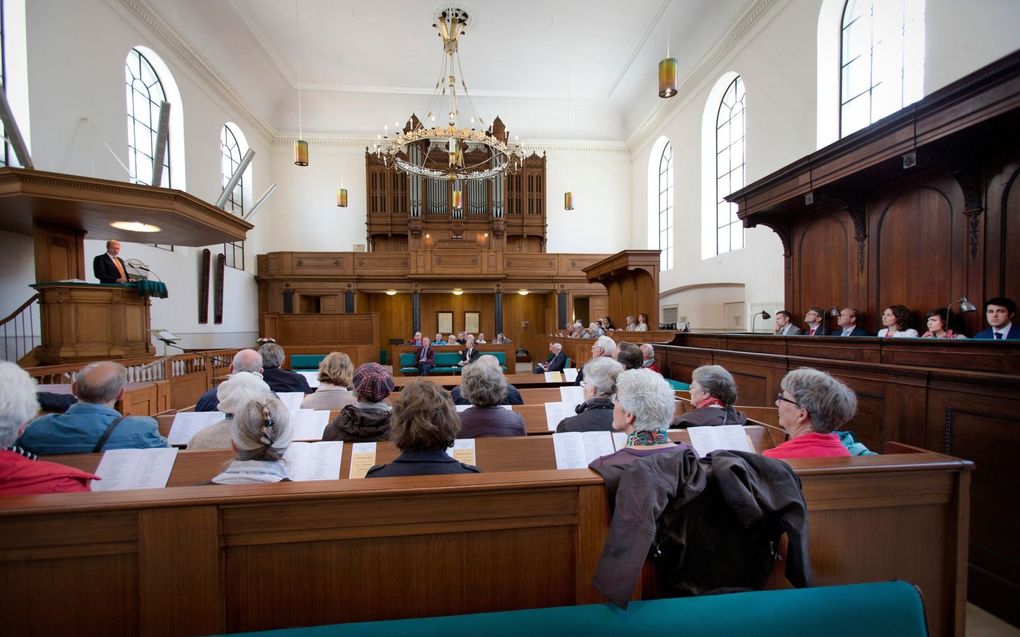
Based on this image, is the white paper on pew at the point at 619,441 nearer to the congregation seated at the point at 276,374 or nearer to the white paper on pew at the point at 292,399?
the white paper on pew at the point at 292,399

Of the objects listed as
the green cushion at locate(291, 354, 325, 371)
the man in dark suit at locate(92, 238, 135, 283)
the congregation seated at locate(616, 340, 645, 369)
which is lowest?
the green cushion at locate(291, 354, 325, 371)

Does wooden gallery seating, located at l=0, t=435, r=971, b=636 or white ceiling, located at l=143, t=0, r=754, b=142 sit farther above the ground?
white ceiling, located at l=143, t=0, r=754, b=142

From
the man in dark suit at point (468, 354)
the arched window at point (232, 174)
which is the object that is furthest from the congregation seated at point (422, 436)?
the arched window at point (232, 174)

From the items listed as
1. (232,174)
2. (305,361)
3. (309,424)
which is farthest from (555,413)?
(232,174)

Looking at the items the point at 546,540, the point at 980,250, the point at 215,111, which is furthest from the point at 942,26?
the point at 215,111

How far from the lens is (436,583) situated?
1119 mm

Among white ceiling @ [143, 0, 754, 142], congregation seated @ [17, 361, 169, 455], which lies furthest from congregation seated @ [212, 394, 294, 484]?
white ceiling @ [143, 0, 754, 142]

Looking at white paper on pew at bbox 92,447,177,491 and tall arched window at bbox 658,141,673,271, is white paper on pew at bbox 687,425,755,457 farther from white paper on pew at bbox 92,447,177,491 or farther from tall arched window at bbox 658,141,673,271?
tall arched window at bbox 658,141,673,271

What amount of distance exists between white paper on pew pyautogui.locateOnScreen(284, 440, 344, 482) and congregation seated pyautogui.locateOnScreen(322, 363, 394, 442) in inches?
6.4

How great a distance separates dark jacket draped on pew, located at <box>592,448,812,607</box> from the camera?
95 centimetres

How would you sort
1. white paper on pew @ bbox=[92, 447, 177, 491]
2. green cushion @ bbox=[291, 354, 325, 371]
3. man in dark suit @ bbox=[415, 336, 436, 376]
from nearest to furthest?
white paper on pew @ bbox=[92, 447, 177, 491], man in dark suit @ bbox=[415, 336, 436, 376], green cushion @ bbox=[291, 354, 325, 371]

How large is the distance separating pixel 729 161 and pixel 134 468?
32.8 feet

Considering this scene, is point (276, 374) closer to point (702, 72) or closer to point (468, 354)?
point (468, 354)

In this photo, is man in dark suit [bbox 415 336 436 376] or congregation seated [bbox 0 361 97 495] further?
man in dark suit [bbox 415 336 436 376]
